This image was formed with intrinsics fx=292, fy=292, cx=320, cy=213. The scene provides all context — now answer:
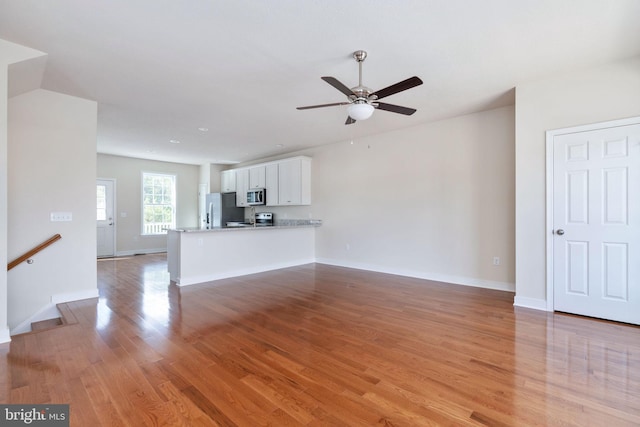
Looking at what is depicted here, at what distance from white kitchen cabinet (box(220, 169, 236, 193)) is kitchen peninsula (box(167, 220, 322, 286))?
3.21m

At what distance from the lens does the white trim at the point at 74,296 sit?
3.68 m

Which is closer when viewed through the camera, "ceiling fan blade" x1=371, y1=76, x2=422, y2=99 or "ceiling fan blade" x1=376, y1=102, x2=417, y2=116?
"ceiling fan blade" x1=371, y1=76, x2=422, y2=99

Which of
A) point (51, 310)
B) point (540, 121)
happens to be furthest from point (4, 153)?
point (540, 121)

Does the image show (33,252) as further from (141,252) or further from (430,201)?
(430,201)

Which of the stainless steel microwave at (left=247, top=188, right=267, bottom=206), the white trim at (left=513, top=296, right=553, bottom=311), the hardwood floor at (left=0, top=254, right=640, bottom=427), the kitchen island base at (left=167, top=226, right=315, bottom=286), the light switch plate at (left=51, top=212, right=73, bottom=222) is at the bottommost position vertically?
the hardwood floor at (left=0, top=254, right=640, bottom=427)

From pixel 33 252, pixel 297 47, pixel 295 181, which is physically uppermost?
pixel 297 47

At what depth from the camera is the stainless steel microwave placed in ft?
24.8

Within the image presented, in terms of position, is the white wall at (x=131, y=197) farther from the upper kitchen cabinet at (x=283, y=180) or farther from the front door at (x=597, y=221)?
the front door at (x=597, y=221)

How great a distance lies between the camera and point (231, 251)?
528 centimetres

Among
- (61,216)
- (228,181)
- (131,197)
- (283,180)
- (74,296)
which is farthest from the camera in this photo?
(228,181)

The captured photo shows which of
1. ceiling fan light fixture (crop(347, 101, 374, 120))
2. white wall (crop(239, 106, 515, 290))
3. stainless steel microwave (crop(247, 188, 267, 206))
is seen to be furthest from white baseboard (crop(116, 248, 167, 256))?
ceiling fan light fixture (crop(347, 101, 374, 120))

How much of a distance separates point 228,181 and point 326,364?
748 centimetres

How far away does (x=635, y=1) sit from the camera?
2.18 m

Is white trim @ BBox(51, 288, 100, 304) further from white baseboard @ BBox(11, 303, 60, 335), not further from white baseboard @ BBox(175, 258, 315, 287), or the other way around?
white baseboard @ BBox(175, 258, 315, 287)
